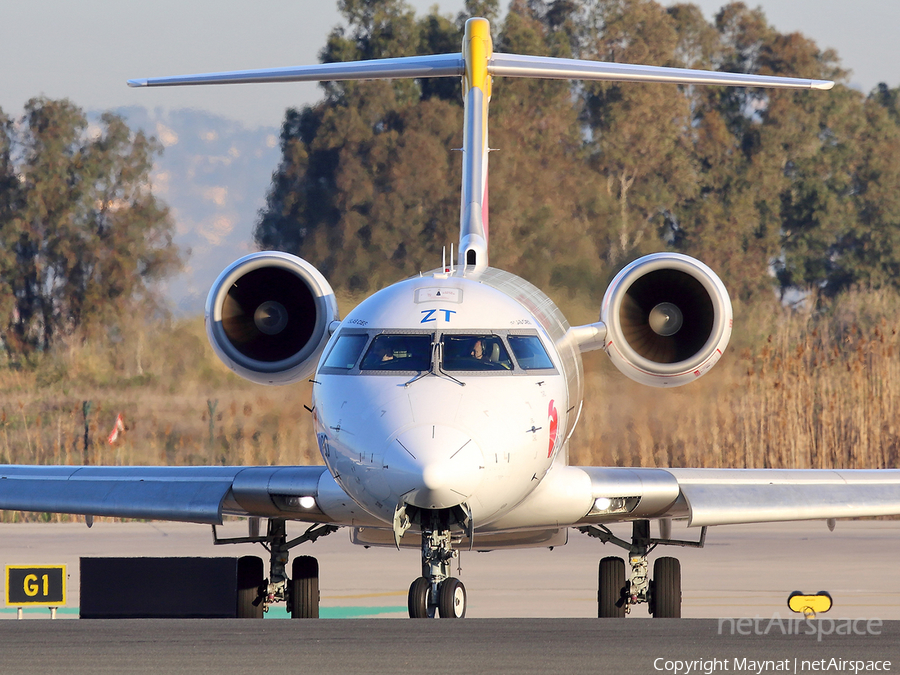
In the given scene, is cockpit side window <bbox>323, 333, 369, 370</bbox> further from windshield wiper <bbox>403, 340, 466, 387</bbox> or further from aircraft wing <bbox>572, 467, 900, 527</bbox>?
aircraft wing <bbox>572, 467, 900, 527</bbox>

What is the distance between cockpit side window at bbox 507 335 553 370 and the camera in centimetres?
1162

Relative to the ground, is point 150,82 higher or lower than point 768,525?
higher

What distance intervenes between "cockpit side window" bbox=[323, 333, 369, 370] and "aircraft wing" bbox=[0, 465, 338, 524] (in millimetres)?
1354

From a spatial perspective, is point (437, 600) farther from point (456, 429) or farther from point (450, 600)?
point (456, 429)

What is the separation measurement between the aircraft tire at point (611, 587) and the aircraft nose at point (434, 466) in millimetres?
4417

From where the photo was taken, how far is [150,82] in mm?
15836

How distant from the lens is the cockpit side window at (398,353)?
36.7 feet

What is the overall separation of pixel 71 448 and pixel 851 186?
101 feet

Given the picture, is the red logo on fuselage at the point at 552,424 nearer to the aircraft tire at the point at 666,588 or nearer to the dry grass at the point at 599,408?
the aircraft tire at the point at 666,588

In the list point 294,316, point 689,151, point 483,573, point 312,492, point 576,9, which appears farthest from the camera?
point 576,9

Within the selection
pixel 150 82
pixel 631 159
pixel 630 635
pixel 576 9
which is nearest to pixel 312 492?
pixel 630 635

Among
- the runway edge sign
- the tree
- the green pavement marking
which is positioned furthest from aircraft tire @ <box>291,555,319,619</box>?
the tree

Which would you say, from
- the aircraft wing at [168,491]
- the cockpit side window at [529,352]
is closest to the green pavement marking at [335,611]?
the aircraft wing at [168,491]

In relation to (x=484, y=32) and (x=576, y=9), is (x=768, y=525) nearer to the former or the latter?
(x=484, y=32)
